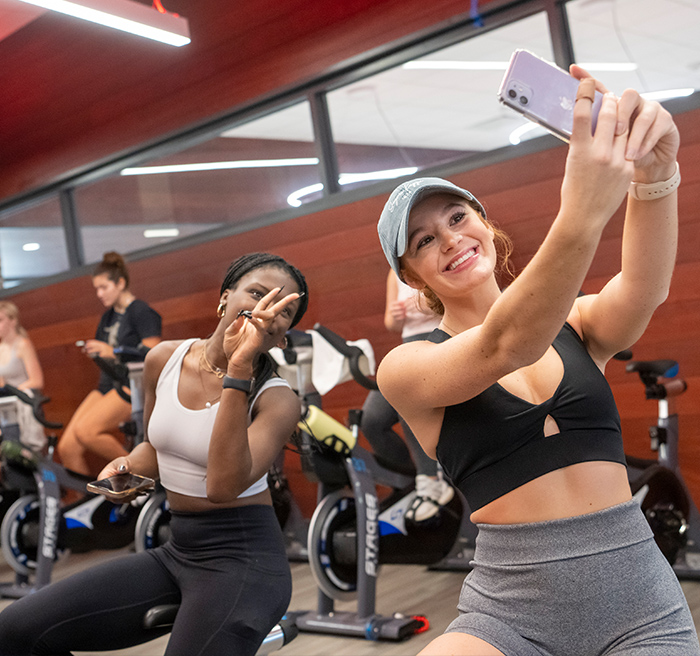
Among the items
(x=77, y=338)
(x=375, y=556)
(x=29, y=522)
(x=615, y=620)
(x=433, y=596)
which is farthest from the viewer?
(x=77, y=338)

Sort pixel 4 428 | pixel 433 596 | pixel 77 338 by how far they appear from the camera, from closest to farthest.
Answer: pixel 433 596
pixel 4 428
pixel 77 338

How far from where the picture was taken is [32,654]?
163 centimetres

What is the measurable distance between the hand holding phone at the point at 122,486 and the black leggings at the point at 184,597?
0.39ft

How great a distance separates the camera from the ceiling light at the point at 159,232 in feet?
17.2

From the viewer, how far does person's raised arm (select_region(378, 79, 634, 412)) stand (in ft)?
2.68

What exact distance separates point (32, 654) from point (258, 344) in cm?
85

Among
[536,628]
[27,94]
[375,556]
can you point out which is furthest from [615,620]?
[27,94]

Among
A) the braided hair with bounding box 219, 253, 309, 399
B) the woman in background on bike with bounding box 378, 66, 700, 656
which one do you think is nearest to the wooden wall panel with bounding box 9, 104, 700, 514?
the braided hair with bounding box 219, 253, 309, 399

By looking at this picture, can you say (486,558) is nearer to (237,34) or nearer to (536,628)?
(536,628)

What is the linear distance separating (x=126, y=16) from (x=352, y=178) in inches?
57.1

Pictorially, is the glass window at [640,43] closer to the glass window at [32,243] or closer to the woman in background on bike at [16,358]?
the woman in background on bike at [16,358]

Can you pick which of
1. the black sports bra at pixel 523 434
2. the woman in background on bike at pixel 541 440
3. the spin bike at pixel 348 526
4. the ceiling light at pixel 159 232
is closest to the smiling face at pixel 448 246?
the woman in background on bike at pixel 541 440

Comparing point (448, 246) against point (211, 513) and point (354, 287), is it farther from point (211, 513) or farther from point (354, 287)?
point (354, 287)

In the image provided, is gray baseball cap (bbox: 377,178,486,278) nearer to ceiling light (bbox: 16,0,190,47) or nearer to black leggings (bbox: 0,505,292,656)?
black leggings (bbox: 0,505,292,656)
